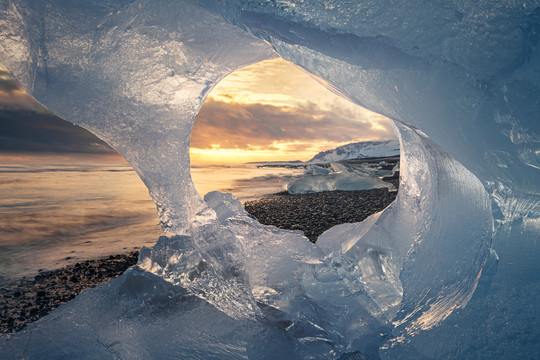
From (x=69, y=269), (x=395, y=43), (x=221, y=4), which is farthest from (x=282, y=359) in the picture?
(x=69, y=269)

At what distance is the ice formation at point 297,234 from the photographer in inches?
59.4

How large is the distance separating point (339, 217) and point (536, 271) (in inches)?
191

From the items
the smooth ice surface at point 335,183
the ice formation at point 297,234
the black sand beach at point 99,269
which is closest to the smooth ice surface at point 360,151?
the smooth ice surface at point 335,183

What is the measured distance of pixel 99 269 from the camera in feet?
13.2

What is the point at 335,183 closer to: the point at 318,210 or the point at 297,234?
the point at 318,210

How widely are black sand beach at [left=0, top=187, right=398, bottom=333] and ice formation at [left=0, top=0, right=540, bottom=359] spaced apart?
896 mm

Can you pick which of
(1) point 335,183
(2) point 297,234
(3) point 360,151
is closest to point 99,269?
(2) point 297,234

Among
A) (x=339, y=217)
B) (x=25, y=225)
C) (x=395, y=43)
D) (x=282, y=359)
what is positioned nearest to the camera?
(x=395, y=43)

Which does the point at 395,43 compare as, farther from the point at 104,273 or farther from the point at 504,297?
the point at 104,273

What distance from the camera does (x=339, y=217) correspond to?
651 centimetres

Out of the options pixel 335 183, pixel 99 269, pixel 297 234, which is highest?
pixel 297 234

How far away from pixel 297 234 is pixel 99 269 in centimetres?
272

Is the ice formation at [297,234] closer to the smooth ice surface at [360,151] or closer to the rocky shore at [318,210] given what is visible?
the rocky shore at [318,210]

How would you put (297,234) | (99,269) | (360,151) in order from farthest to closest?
(360,151), (99,269), (297,234)
